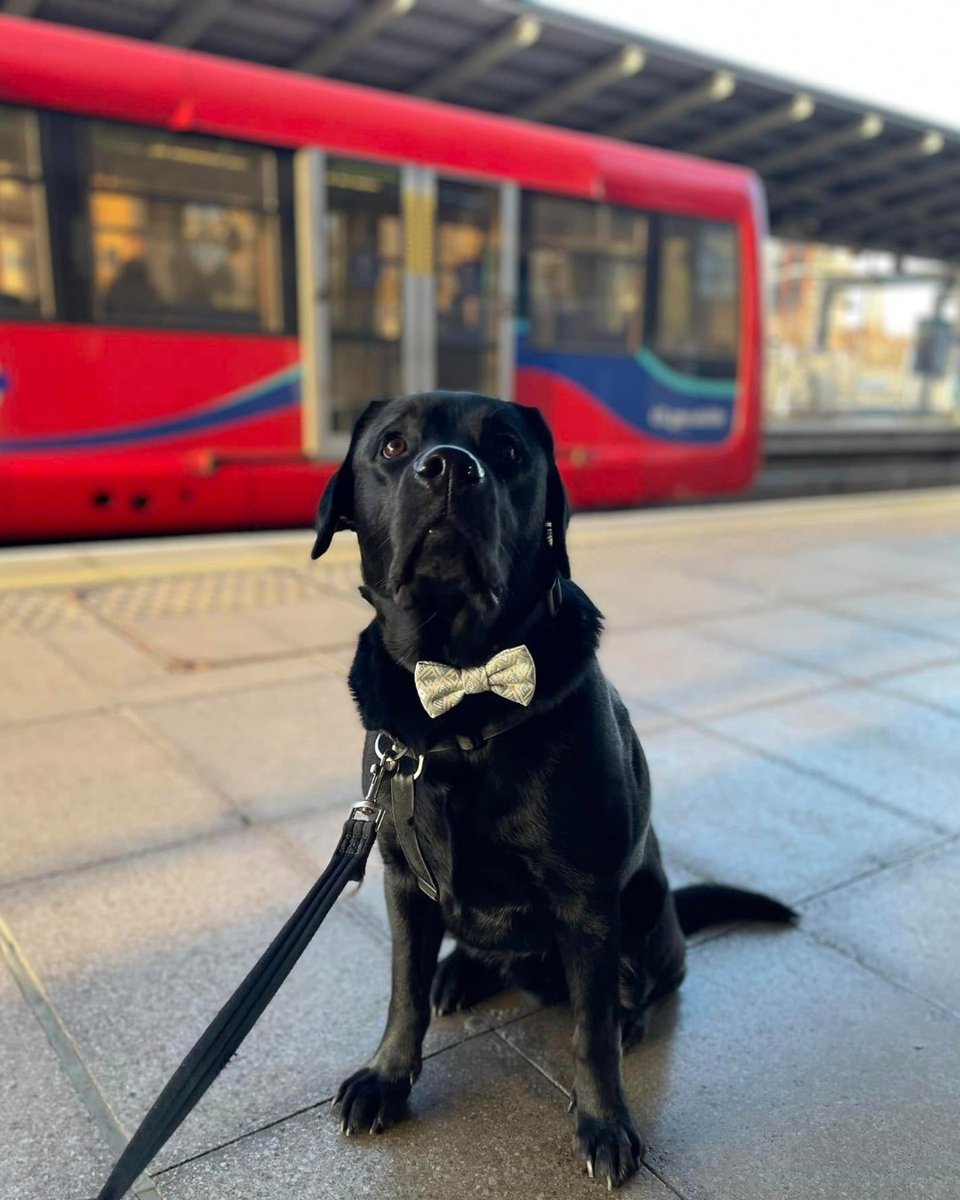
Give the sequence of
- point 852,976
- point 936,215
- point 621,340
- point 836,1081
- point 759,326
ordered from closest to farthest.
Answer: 1. point 836,1081
2. point 852,976
3. point 621,340
4. point 759,326
5. point 936,215

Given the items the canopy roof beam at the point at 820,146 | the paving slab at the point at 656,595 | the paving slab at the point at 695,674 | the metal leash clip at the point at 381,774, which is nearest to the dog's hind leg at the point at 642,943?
the metal leash clip at the point at 381,774

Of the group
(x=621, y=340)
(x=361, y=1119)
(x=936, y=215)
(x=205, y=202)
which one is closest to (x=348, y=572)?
(x=205, y=202)

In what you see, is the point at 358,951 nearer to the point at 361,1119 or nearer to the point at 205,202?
the point at 361,1119

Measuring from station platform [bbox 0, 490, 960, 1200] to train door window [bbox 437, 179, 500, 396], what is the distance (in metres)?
3.46

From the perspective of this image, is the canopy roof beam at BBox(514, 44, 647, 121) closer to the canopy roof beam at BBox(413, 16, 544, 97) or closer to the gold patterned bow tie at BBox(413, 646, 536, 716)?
the canopy roof beam at BBox(413, 16, 544, 97)

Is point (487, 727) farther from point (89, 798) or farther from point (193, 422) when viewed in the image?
point (193, 422)

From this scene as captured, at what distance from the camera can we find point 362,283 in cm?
773

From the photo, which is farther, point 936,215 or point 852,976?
point 936,215

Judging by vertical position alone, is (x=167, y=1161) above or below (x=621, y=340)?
below

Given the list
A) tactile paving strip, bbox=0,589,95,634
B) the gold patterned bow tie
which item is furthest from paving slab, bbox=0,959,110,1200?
tactile paving strip, bbox=0,589,95,634

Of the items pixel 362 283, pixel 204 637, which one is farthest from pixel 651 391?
pixel 204 637

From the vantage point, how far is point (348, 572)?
6703mm

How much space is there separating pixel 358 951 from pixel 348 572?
439 centimetres

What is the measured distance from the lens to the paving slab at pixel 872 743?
344 cm
